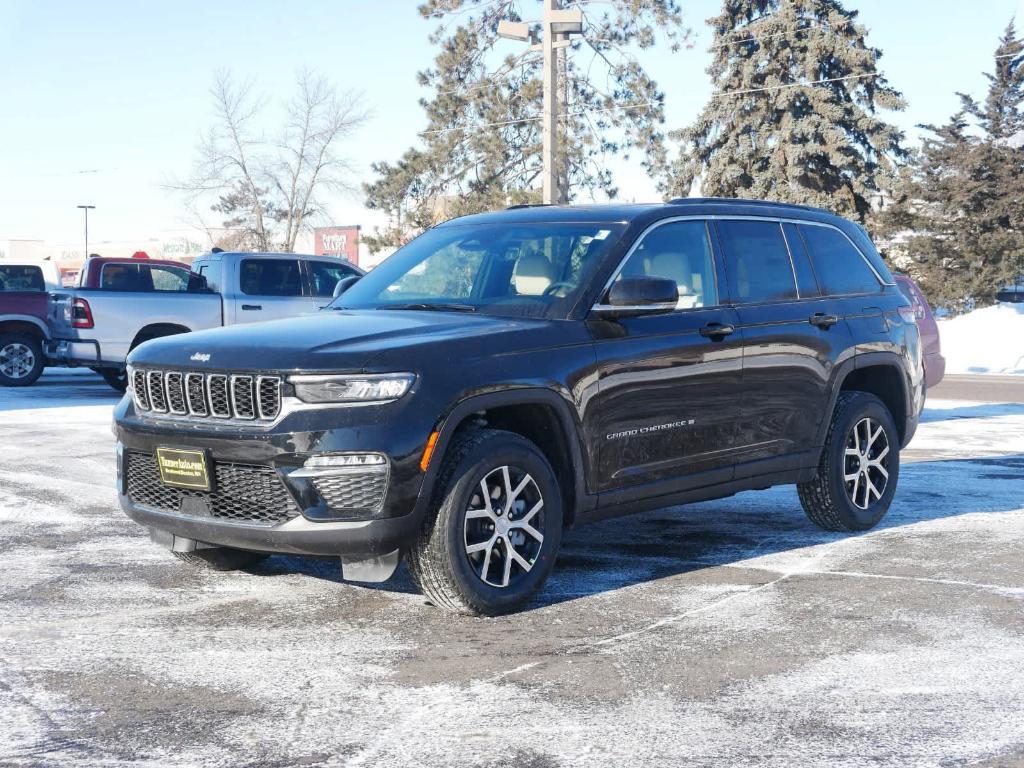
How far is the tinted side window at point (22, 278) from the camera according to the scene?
18.8m

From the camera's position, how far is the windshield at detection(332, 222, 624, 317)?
611cm

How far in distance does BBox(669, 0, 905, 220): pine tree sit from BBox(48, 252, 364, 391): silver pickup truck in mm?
28600

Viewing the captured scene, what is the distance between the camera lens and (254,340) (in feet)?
17.9

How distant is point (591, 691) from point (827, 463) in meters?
3.38

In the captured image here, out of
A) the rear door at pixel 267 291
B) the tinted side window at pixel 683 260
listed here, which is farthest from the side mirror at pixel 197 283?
the tinted side window at pixel 683 260

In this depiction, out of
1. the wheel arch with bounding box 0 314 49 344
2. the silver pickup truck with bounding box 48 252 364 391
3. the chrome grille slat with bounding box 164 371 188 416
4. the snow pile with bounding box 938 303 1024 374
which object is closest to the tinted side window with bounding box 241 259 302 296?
the silver pickup truck with bounding box 48 252 364 391

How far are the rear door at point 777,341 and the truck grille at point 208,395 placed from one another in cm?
269

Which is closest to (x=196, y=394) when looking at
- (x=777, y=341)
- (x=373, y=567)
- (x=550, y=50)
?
(x=373, y=567)

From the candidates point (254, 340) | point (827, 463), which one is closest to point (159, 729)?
point (254, 340)

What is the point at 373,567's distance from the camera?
5.25 m

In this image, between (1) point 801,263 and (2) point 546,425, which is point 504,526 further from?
(1) point 801,263

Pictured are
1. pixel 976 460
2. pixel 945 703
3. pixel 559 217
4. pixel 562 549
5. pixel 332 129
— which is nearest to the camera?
pixel 945 703

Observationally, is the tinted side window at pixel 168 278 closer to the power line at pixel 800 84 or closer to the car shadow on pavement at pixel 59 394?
the car shadow on pavement at pixel 59 394

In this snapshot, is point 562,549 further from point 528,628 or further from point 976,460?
point 976,460
